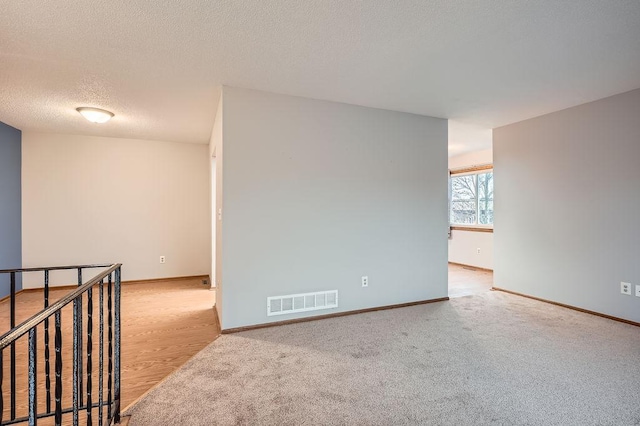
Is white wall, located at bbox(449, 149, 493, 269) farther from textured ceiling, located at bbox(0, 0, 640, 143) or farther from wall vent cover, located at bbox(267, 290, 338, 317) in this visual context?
wall vent cover, located at bbox(267, 290, 338, 317)

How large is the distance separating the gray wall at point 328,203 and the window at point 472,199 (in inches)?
102

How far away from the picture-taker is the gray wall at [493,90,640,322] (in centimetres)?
324

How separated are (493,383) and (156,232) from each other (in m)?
5.04

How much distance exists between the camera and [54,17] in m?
1.93

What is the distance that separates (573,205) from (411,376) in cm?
306

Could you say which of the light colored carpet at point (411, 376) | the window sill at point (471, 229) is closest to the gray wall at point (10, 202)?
the light colored carpet at point (411, 376)

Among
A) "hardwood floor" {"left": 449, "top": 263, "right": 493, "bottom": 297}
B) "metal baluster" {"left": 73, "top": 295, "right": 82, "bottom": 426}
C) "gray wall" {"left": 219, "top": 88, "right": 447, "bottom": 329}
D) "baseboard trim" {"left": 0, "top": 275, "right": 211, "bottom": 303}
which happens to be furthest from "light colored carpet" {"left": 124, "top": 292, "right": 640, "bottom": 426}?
"baseboard trim" {"left": 0, "top": 275, "right": 211, "bottom": 303}

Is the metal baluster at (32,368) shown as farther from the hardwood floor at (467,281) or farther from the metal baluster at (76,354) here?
the hardwood floor at (467,281)

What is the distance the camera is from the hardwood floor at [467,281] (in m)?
4.48

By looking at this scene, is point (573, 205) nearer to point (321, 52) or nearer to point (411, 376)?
point (411, 376)

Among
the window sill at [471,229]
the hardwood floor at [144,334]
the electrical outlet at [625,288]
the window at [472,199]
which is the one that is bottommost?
the hardwood floor at [144,334]

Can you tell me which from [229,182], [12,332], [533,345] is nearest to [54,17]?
[229,182]

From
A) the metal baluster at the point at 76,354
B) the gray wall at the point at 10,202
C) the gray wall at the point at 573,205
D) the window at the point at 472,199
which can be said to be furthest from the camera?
the window at the point at 472,199

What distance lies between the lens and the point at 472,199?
20.9ft
